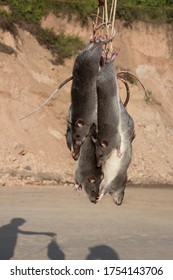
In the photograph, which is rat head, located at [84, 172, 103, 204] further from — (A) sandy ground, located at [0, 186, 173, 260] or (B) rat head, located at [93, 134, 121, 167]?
(A) sandy ground, located at [0, 186, 173, 260]

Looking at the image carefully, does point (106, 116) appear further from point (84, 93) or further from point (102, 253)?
point (102, 253)

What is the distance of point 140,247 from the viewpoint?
15789mm

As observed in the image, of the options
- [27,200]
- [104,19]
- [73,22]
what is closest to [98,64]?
[104,19]

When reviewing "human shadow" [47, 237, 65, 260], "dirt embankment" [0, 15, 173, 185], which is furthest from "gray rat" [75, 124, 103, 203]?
"dirt embankment" [0, 15, 173, 185]

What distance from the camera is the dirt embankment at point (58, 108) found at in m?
27.9

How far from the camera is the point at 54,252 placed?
14672 mm

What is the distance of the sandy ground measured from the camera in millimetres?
14838

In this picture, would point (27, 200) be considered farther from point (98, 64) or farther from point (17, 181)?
point (98, 64)

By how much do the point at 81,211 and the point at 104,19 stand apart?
15357 millimetres

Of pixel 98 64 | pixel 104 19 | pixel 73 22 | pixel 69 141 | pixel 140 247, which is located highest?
pixel 73 22

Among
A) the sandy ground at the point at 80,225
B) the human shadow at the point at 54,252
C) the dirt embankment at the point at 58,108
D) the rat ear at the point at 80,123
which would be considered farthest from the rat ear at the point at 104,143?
the dirt embankment at the point at 58,108

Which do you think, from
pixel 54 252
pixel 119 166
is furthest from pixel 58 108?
pixel 119 166

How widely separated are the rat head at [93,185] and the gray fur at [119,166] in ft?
0.16
